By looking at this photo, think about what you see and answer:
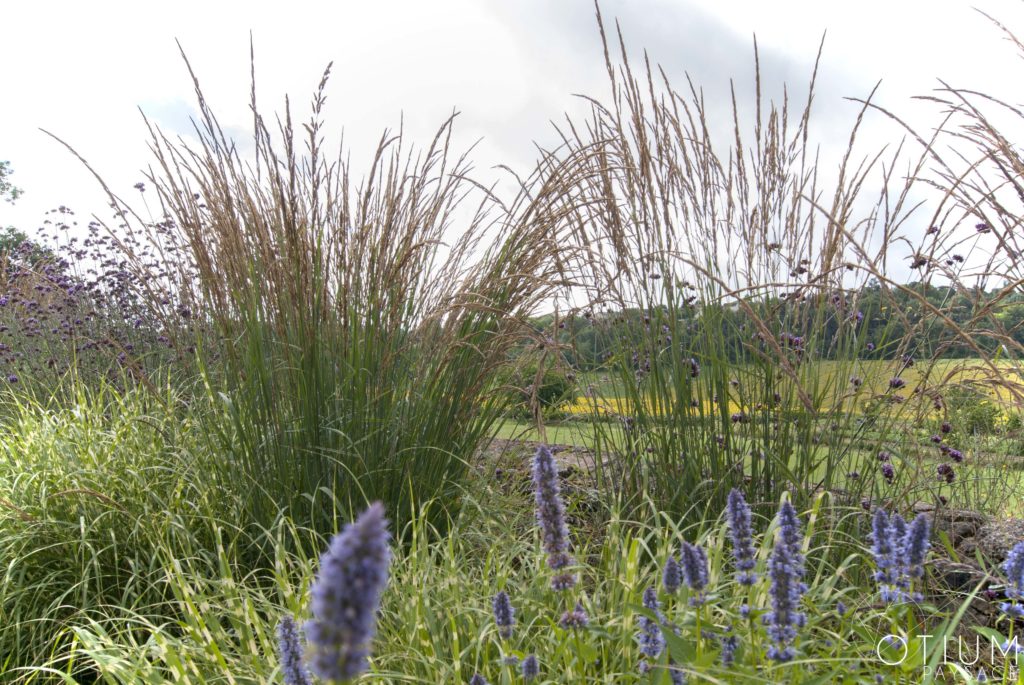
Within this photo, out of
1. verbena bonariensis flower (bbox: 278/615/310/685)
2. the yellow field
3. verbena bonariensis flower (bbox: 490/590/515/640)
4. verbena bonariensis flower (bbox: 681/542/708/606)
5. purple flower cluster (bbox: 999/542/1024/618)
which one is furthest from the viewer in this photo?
the yellow field

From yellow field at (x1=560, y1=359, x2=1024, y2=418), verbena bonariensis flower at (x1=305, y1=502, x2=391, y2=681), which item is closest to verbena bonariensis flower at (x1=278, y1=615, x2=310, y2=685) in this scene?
verbena bonariensis flower at (x1=305, y1=502, x2=391, y2=681)

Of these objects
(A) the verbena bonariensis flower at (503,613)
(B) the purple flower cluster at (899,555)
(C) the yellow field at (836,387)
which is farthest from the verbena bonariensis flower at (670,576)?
(C) the yellow field at (836,387)

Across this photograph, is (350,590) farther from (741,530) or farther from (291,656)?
(741,530)

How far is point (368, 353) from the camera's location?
2.79 metres

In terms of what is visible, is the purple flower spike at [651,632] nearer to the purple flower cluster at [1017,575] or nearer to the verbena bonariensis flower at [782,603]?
the verbena bonariensis flower at [782,603]

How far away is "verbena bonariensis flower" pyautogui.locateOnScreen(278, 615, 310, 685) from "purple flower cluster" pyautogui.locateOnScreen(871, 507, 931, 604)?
108cm

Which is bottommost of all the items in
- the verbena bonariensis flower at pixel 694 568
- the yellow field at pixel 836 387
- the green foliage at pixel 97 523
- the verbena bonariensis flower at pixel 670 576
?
the green foliage at pixel 97 523

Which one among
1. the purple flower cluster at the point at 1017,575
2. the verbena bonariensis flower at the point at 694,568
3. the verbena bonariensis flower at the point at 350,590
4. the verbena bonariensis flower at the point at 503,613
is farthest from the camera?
the purple flower cluster at the point at 1017,575

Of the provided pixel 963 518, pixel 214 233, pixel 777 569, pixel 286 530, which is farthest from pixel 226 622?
pixel 963 518

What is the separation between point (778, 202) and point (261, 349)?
6.60 ft

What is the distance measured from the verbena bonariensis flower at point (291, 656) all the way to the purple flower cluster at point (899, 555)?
108cm

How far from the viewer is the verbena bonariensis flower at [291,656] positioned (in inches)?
46.0

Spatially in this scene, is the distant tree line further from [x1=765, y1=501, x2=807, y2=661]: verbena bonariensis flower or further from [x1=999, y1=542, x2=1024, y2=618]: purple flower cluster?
[x1=765, y1=501, x2=807, y2=661]: verbena bonariensis flower

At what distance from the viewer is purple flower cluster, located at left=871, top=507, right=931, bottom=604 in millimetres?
1459
